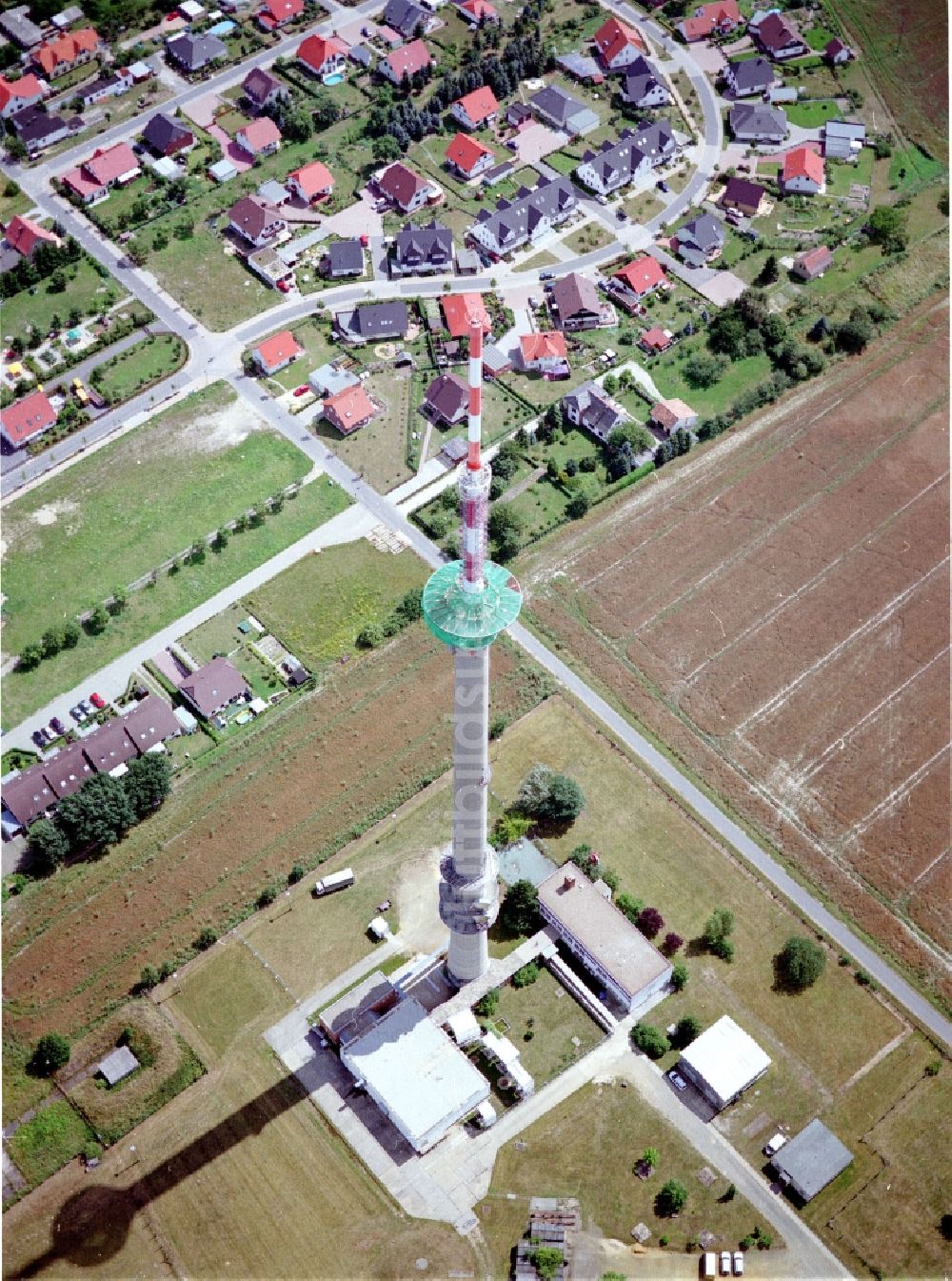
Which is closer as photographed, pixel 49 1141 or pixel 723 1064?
pixel 49 1141

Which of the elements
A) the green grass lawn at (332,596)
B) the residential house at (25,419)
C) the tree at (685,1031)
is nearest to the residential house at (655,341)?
the green grass lawn at (332,596)

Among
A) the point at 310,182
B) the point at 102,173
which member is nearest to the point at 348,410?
the point at 310,182

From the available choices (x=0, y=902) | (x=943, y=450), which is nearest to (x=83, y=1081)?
(x=0, y=902)

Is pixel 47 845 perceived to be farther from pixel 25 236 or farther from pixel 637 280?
pixel 637 280

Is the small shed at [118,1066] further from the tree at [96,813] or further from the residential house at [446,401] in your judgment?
the residential house at [446,401]

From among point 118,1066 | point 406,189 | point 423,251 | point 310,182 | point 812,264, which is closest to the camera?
point 118,1066

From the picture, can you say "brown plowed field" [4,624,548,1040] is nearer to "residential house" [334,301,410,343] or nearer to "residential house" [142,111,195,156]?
"residential house" [334,301,410,343]
